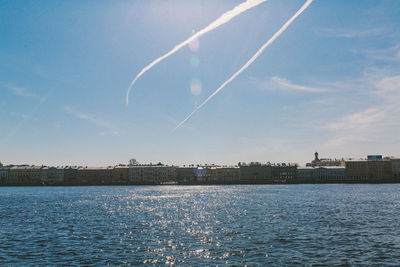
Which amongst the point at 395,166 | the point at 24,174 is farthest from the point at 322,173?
the point at 24,174

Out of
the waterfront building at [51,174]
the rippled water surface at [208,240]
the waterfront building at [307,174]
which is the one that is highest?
the waterfront building at [51,174]

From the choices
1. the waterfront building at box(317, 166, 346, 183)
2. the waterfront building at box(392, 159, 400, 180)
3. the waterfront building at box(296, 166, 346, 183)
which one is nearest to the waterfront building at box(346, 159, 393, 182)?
the waterfront building at box(392, 159, 400, 180)

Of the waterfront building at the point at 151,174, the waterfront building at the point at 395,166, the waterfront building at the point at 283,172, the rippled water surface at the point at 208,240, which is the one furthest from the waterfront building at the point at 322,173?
the rippled water surface at the point at 208,240

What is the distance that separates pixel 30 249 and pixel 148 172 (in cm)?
16462

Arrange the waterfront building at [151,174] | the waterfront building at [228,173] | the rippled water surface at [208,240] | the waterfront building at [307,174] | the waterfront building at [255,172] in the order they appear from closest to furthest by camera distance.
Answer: the rippled water surface at [208,240] < the waterfront building at [151,174] < the waterfront building at [255,172] < the waterfront building at [307,174] < the waterfront building at [228,173]

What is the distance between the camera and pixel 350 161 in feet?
608

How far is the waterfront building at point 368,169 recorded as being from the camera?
182 metres

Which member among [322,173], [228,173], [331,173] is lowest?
[331,173]

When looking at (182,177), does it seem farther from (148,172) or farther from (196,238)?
(196,238)

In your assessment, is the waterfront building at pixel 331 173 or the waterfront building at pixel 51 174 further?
the waterfront building at pixel 51 174

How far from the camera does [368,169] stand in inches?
7180

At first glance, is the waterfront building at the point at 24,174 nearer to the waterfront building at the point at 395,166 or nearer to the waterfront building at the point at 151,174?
the waterfront building at the point at 151,174

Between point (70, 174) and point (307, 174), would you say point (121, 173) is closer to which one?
point (70, 174)

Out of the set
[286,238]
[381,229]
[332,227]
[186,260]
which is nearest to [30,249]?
[186,260]
